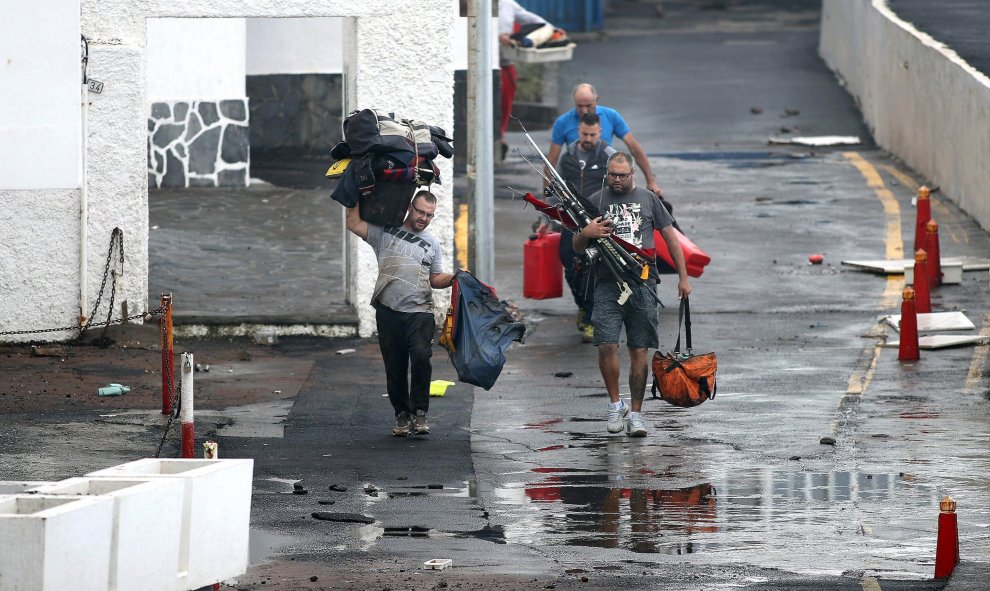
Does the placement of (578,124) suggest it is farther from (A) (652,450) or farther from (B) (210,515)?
(B) (210,515)

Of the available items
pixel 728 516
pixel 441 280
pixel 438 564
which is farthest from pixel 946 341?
pixel 438 564

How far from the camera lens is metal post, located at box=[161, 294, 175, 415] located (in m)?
12.1

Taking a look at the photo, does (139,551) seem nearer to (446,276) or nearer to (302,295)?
(446,276)

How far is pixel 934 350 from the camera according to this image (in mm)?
14508

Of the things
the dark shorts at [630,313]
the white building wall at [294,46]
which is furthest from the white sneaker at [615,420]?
the white building wall at [294,46]

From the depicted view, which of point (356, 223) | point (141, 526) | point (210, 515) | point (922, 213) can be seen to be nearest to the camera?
point (141, 526)

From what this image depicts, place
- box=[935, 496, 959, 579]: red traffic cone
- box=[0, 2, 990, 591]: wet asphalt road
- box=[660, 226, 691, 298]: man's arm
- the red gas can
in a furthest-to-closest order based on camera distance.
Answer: the red gas can < box=[660, 226, 691, 298]: man's arm < box=[0, 2, 990, 591]: wet asphalt road < box=[935, 496, 959, 579]: red traffic cone

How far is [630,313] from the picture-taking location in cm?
1226

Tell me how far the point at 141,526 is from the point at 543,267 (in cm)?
843

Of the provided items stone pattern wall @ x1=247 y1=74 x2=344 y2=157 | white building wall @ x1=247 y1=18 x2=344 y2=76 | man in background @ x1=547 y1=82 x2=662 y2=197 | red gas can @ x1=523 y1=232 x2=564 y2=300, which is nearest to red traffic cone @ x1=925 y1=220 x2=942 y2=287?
man in background @ x1=547 y1=82 x2=662 y2=197

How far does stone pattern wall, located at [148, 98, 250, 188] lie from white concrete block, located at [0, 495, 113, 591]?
50.9 ft

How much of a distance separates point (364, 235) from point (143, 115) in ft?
11.4

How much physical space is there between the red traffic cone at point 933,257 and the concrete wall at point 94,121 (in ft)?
15.9

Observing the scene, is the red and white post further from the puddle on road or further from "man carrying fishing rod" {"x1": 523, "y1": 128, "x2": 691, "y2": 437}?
"man carrying fishing rod" {"x1": 523, "y1": 128, "x2": 691, "y2": 437}
